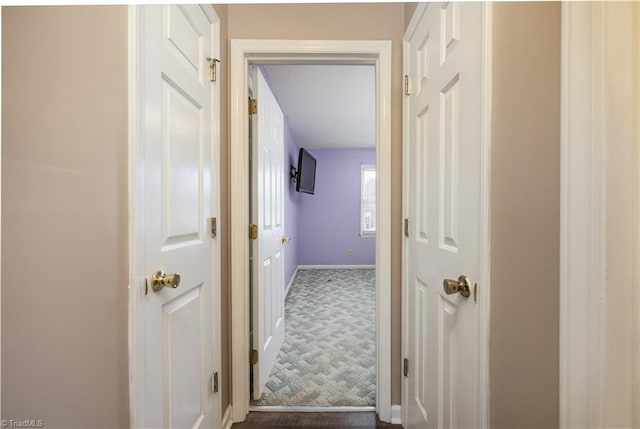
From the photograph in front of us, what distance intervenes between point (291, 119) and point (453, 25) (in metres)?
3.42

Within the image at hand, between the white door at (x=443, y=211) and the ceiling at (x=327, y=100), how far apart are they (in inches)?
37.2

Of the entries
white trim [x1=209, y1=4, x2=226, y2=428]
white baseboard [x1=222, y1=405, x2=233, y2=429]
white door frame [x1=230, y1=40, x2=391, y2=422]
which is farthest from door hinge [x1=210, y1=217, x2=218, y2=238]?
white baseboard [x1=222, y1=405, x2=233, y2=429]

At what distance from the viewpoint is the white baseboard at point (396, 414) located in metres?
1.59

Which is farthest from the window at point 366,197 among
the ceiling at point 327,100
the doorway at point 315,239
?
the ceiling at point 327,100

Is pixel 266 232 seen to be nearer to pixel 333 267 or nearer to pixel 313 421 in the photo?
pixel 313 421

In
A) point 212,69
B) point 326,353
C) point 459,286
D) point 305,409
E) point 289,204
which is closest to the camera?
point 459,286

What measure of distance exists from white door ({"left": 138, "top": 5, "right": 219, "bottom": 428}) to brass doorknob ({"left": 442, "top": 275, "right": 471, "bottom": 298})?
2.83 ft

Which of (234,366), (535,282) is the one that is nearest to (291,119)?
(234,366)

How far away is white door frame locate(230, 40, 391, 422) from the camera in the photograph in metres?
1.56

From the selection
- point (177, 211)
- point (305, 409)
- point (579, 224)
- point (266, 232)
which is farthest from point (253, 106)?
point (305, 409)

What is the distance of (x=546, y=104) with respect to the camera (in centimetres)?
60

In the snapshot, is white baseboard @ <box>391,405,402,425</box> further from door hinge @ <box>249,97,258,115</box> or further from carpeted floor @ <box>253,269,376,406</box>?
door hinge @ <box>249,97,258,115</box>

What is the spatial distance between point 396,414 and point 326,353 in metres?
0.87

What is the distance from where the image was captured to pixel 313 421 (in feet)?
5.34
